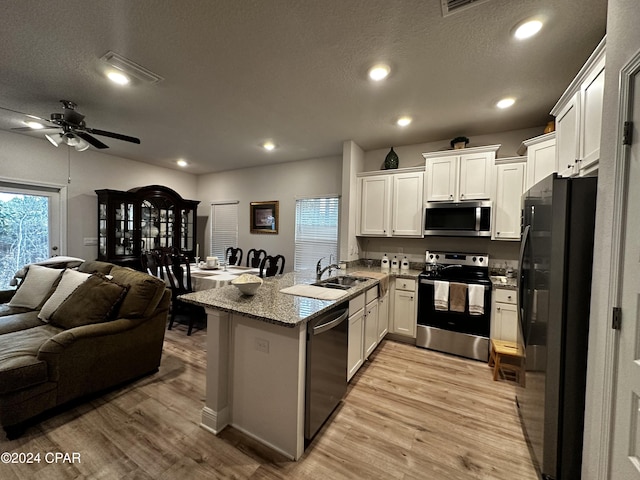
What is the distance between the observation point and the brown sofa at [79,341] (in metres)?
1.69

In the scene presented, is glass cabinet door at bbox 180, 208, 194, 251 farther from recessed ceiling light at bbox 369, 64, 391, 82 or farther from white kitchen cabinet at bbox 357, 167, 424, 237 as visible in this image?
recessed ceiling light at bbox 369, 64, 391, 82

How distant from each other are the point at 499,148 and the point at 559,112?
1.27m

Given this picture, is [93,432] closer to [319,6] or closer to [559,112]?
[319,6]

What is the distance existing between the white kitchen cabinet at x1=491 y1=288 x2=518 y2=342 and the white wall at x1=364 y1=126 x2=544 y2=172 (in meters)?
1.77

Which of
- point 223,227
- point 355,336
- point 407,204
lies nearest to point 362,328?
point 355,336

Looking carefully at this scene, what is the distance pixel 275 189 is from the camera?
197 inches

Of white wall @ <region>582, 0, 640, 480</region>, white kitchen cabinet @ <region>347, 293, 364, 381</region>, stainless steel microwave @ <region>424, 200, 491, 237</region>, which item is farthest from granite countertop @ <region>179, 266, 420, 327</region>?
stainless steel microwave @ <region>424, 200, 491, 237</region>

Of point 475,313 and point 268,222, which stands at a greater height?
point 268,222

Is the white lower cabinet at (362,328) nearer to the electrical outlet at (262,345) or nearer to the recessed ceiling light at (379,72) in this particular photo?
the electrical outlet at (262,345)

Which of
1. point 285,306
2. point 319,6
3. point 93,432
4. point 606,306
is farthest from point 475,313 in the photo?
point 93,432

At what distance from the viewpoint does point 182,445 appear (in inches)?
64.9

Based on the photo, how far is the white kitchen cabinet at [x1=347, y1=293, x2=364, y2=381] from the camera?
2.24 metres

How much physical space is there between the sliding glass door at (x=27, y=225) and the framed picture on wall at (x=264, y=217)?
119 inches

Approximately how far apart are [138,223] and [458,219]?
5.17 meters
